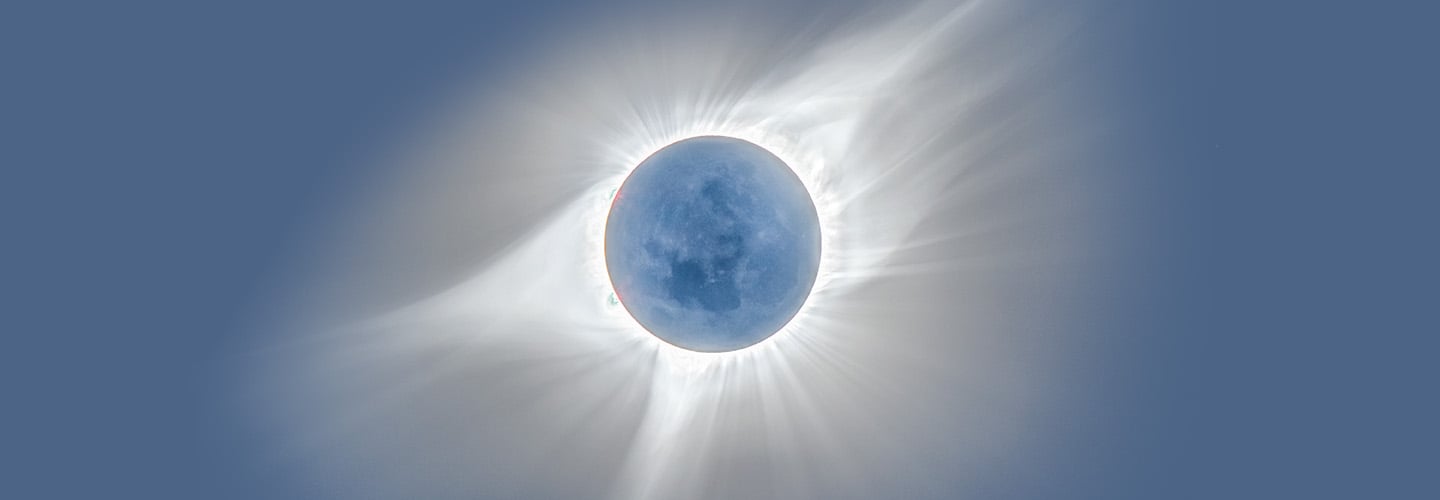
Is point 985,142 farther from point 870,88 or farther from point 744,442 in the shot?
point 744,442

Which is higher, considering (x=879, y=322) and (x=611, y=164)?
(x=611, y=164)

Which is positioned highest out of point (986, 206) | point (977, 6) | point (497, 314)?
point (977, 6)

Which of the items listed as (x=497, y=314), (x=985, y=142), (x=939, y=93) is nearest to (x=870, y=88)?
(x=939, y=93)

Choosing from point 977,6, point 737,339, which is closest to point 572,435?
point 737,339

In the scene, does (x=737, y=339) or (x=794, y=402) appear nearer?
(x=737, y=339)

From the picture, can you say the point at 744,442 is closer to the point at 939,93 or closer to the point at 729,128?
the point at 729,128

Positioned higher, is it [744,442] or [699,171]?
[699,171]
